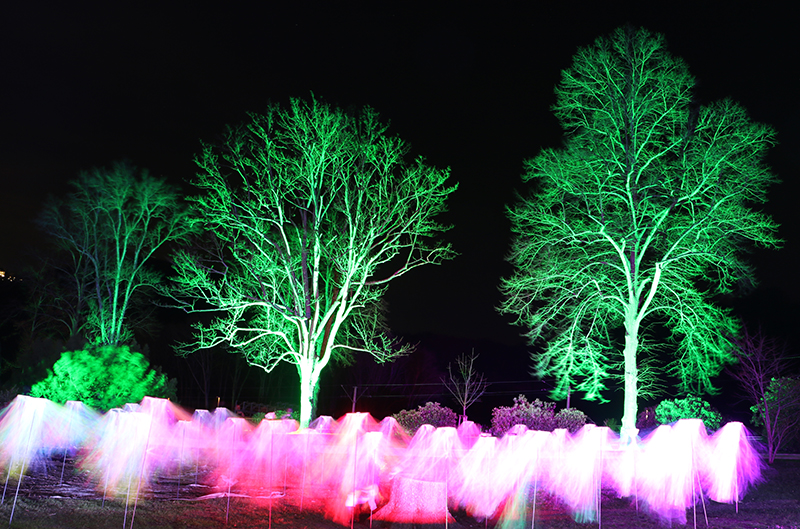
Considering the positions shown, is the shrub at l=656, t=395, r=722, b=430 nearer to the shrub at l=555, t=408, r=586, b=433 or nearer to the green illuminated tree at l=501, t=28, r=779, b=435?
the green illuminated tree at l=501, t=28, r=779, b=435

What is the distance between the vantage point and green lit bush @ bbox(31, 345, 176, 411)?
20234 millimetres

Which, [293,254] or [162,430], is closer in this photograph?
[162,430]

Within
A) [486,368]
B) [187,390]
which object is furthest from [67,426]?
[486,368]

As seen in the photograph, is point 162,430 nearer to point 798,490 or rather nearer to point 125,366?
point 125,366

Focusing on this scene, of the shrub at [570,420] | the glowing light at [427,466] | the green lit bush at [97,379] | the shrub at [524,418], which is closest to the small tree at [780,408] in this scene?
the glowing light at [427,466]

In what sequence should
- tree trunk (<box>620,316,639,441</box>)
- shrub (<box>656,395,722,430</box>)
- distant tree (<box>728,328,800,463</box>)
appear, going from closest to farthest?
tree trunk (<box>620,316,639,441</box>)
shrub (<box>656,395,722,430</box>)
distant tree (<box>728,328,800,463</box>)

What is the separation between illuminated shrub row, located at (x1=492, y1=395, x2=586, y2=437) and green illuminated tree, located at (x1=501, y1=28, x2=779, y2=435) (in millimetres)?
822

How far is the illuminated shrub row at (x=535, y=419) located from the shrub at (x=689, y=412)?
2832 millimetres

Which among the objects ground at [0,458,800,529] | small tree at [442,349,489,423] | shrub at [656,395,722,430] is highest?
small tree at [442,349,489,423]

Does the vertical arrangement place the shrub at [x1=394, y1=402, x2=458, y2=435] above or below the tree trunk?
below

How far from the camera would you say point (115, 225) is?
3119cm

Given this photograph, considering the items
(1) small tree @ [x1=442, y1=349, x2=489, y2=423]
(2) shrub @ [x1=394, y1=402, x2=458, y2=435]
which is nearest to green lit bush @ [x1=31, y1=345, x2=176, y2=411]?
(2) shrub @ [x1=394, y1=402, x2=458, y2=435]

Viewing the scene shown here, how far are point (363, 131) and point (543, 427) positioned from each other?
36.6ft

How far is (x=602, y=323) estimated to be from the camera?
67.0 feet
